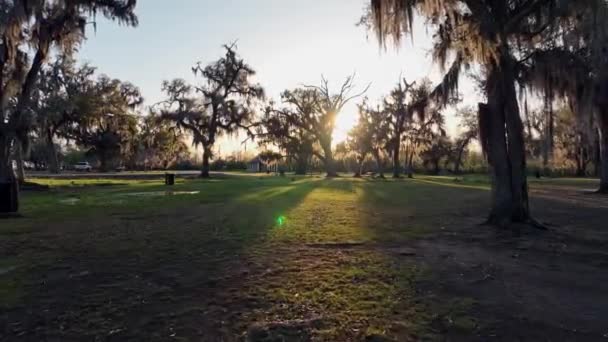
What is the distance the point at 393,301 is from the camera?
12.7 ft

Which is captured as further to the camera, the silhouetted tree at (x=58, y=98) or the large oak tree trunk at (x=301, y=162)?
the large oak tree trunk at (x=301, y=162)

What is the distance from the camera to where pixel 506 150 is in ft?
28.5

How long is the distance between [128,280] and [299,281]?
2.03 metres

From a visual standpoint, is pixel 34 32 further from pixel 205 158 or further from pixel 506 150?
pixel 205 158

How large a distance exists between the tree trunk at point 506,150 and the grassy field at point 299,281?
79 cm

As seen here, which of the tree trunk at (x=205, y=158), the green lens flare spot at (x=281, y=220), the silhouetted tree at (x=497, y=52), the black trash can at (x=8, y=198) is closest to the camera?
the silhouetted tree at (x=497, y=52)

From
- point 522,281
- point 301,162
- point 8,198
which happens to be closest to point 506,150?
point 522,281

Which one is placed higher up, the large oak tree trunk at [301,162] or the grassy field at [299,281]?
the large oak tree trunk at [301,162]

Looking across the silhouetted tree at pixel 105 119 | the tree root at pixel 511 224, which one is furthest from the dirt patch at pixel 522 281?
the silhouetted tree at pixel 105 119

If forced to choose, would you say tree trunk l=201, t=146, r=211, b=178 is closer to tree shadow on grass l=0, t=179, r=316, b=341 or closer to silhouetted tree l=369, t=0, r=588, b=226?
tree shadow on grass l=0, t=179, r=316, b=341

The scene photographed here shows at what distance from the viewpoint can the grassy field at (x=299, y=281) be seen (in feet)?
10.7

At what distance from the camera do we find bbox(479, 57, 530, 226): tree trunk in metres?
8.52

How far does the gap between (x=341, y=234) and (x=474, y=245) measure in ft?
7.82

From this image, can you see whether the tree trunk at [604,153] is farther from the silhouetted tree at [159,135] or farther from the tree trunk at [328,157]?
the silhouetted tree at [159,135]
